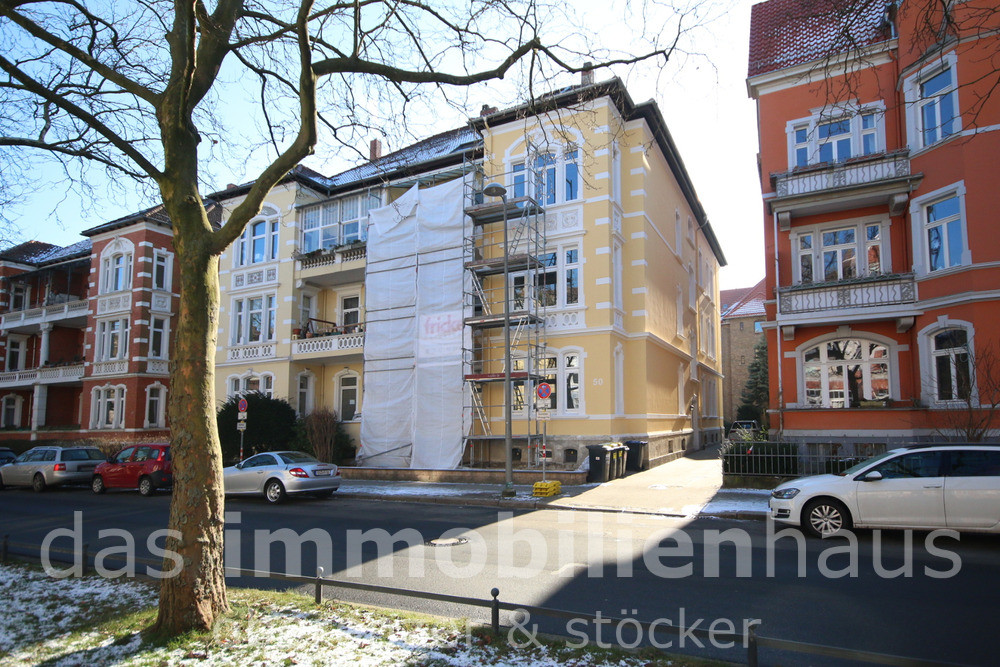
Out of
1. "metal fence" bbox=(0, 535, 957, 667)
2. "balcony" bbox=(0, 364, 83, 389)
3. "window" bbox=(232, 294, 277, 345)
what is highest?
"window" bbox=(232, 294, 277, 345)

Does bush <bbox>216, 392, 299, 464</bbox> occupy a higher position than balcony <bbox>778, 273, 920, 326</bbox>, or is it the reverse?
balcony <bbox>778, 273, 920, 326</bbox>

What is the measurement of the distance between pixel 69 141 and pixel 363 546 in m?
7.07

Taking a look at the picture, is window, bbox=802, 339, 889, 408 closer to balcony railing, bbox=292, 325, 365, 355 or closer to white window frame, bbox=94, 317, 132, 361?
balcony railing, bbox=292, 325, 365, 355

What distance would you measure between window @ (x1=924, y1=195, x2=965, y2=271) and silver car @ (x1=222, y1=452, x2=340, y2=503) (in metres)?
17.5

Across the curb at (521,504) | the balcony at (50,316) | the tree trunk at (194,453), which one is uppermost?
the balcony at (50,316)

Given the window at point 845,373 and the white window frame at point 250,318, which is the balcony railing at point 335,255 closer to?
the white window frame at point 250,318

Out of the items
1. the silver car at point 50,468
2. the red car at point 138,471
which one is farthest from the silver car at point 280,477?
the silver car at point 50,468

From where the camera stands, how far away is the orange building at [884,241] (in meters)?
16.3

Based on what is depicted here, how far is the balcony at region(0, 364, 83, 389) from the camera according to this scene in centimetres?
3769

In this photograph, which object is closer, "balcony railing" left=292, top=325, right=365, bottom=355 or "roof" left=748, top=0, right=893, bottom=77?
"roof" left=748, top=0, right=893, bottom=77

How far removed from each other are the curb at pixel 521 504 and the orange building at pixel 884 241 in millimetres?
6308

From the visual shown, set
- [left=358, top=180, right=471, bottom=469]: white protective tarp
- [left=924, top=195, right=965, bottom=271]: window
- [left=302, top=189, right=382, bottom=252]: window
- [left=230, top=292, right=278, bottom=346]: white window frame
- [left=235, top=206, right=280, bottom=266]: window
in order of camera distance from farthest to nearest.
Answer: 1. [left=235, top=206, right=280, bottom=266]: window
2. [left=230, top=292, right=278, bottom=346]: white window frame
3. [left=302, top=189, right=382, bottom=252]: window
4. [left=358, top=180, right=471, bottom=469]: white protective tarp
5. [left=924, top=195, right=965, bottom=271]: window

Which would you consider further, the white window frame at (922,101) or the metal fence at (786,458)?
the white window frame at (922,101)

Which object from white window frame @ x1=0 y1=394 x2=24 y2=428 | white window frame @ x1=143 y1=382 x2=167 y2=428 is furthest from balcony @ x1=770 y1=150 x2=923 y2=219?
white window frame @ x1=0 y1=394 x2=24 y2=428
